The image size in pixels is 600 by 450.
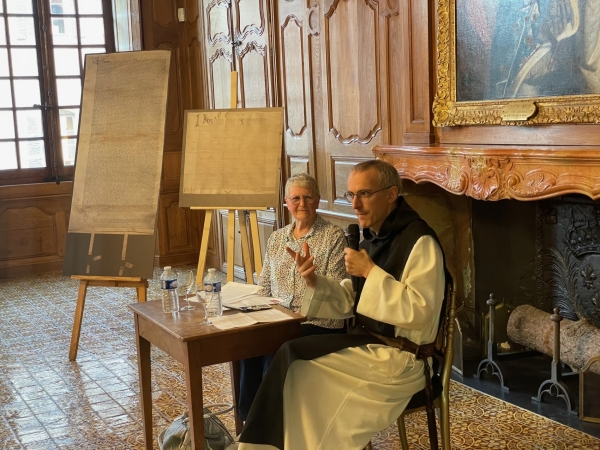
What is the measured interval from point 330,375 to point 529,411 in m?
1.54

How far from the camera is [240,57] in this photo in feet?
21.8

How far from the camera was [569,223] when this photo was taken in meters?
4.00

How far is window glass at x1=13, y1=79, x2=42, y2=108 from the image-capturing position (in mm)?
7707

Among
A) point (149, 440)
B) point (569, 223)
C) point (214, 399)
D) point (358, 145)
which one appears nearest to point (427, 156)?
point (569, 223)

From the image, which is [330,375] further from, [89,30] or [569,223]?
[89,30]

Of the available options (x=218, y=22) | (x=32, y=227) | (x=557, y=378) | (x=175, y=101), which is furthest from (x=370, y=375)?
(x=32, y=227)

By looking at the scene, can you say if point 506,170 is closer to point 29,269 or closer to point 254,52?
point 254,52

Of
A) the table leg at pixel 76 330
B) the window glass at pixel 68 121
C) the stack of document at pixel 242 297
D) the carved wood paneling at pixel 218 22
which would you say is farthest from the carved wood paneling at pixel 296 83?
the window glass at pixel 68 121

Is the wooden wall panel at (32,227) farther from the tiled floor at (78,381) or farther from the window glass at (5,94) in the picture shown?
the tiled floor at (78,381)

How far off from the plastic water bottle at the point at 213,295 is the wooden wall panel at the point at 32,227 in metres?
5.45

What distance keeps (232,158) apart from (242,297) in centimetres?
→ 155

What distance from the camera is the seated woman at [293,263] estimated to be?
3160 millimetres

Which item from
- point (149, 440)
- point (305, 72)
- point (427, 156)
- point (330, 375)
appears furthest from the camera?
point (305, 72)

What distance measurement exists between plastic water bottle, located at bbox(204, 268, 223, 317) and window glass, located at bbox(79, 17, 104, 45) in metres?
5.83
